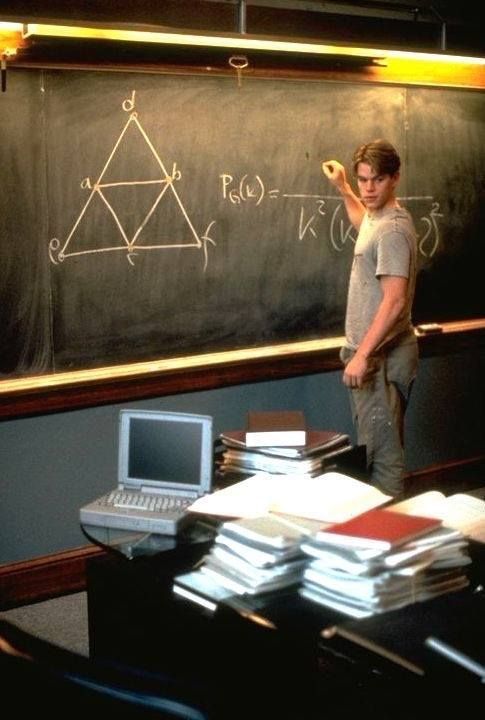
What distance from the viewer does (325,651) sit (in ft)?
6.19

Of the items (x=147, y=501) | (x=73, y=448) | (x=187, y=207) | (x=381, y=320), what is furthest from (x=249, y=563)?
(x=187, y=207)

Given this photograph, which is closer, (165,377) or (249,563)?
(249,563)

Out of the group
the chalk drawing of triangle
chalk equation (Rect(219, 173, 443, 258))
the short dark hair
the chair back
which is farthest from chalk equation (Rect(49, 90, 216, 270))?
the chair back

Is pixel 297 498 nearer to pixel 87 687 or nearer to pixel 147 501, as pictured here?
pixel 147 501

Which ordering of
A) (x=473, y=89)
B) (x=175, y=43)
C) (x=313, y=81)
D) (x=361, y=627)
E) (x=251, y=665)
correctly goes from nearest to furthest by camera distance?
(x=361, y=627) → (x=251, y=665) → (x=175, y=43) → (x=313, y=81) → (x=473, y=89)

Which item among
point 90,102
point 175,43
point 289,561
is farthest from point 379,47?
point 289,561

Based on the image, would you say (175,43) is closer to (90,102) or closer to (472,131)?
(90,102)

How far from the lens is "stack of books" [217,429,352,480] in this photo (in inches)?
111

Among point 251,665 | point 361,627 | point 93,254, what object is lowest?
point 251,665

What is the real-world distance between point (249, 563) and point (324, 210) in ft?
8.06

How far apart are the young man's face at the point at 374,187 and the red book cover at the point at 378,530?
1.80 meters

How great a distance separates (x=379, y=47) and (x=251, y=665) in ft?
8.41

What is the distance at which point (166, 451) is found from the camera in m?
2.67

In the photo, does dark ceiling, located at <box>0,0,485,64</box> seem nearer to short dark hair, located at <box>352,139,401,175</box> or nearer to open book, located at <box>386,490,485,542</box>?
short dark hair, located at <box>352,139,401,175</box>
